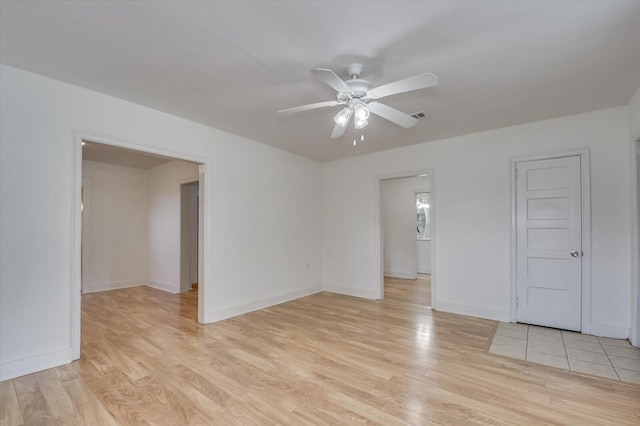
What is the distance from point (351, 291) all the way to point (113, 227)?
498 centimetres

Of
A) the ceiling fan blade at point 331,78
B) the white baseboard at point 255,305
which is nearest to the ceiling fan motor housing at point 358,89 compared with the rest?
the ceiling fan blade at point 331,78

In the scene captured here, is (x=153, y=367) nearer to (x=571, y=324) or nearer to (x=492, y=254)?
(x=492, y=254)

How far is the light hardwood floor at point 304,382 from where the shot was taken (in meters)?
2.00

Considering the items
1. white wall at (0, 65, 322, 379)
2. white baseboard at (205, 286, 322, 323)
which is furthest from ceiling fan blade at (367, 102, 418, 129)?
white baseboard at (205, 286, 322, 323)

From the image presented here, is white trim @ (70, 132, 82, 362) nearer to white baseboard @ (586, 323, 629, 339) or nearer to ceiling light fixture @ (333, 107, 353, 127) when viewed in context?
ceiling light fixture @ (333, 107, 353, 127)

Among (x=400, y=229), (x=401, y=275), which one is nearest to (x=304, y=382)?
(x=401, y=275)

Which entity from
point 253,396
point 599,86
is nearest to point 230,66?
point 253,396

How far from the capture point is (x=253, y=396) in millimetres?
2236

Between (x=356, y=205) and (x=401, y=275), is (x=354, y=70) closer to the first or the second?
(x=356, y=205)

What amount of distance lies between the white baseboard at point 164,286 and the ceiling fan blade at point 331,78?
5.02 metres

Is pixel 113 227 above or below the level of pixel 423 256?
above

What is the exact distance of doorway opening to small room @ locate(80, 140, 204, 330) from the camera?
5.61 meters

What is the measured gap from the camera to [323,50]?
2172 millimetres

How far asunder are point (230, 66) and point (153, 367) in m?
2.71
